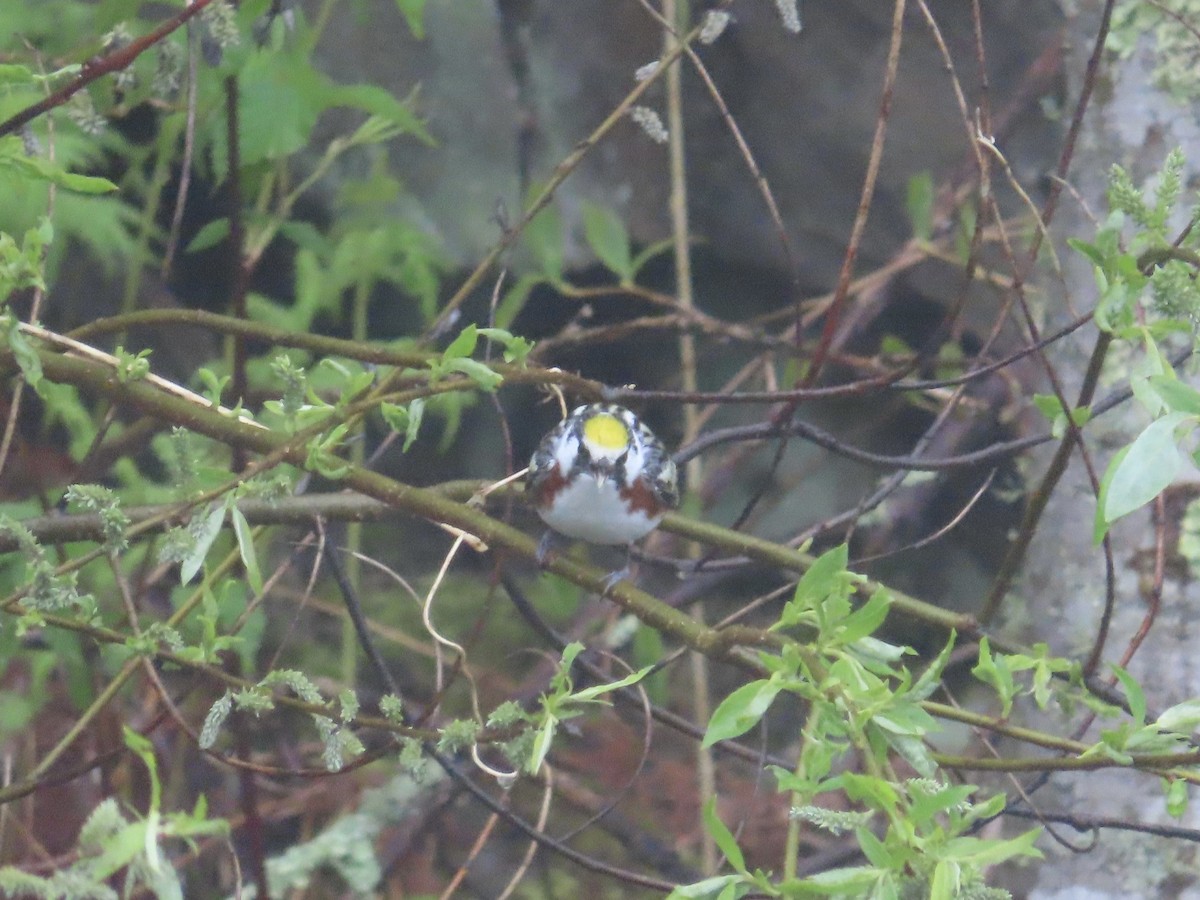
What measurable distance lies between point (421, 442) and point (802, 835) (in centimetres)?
160

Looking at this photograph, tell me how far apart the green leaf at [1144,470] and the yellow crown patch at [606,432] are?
119 centimetres

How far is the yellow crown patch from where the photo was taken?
6.59ft

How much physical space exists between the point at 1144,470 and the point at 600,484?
113 centimetres

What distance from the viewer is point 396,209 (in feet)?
11.4

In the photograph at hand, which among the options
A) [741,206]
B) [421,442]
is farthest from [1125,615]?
[421,442]

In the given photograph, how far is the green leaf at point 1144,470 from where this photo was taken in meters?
0.85

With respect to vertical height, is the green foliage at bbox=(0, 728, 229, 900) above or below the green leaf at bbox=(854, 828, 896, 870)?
below

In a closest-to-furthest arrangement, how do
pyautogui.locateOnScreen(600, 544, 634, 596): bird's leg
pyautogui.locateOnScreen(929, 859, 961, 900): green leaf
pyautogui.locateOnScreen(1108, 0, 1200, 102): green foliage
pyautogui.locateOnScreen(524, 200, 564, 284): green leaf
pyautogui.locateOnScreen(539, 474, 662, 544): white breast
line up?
pyautogui.locateOnScreen(929, 859, 961, 900): green leaf
pyautogui.locateOnScreen(600, 544, 634, 596): bird's leg
pyautogui.locateOnScreen(539, 474, 662, 544): white breast
pyautogui.locateOnScreen(1108, 0, 1200, 102): green foliage
pyautogui.locateOnScreen(524, 200, 564, 284): green leaf

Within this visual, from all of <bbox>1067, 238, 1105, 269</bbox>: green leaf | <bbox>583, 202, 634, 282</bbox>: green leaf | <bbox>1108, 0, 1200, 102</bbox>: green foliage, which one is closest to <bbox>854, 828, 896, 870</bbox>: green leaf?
<bbox>1067, 238, 1105, 269</bbox>: green leaf

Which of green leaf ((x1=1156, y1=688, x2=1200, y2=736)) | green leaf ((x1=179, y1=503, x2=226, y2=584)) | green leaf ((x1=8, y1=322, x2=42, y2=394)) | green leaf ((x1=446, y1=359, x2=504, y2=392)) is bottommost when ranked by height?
green leaf ((x1=1156, y1=688, x2=1200, y2=736))

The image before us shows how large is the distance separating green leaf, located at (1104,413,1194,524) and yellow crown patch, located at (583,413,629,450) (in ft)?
3.91

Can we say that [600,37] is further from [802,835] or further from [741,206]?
[802,835]

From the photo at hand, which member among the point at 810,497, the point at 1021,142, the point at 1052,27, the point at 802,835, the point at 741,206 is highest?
the point at 1052,27

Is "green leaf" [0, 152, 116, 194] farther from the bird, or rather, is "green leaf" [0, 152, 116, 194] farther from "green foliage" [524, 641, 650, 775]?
the bird
